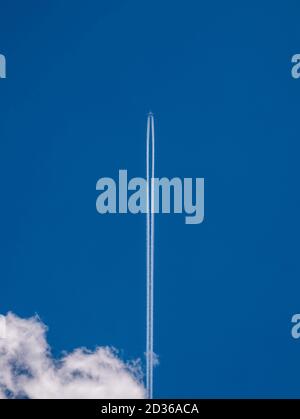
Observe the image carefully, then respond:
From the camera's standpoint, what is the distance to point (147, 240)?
913cm

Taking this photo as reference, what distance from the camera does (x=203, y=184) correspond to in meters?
8.98

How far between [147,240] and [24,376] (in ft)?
11.6
